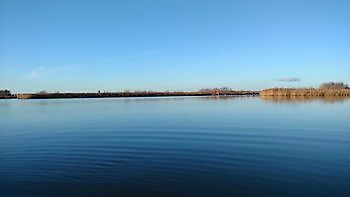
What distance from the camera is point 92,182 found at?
7906mm

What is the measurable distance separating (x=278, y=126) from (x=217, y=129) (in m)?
3.26

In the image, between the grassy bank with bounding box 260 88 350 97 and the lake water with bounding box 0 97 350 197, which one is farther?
the grassy bank with bounding box 260 88 350 97

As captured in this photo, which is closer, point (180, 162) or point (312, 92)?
point (180, 162)

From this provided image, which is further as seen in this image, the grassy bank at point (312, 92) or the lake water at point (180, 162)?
the grassy bank at point (312, 92)

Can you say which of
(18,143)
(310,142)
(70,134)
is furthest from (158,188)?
(70,134)

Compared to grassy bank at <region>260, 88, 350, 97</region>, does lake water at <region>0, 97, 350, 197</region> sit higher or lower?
lower

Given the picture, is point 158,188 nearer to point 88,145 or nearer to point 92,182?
point 92,182

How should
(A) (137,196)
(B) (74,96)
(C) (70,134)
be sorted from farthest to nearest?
(B) (74,96), (C) (70,134), (A) (137,196)

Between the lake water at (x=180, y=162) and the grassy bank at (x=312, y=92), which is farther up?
the grassy bank at (x=312, y=92)

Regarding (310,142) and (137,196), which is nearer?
(137,196)

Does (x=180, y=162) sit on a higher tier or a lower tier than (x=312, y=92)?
lower

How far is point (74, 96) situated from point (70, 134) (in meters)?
68.6

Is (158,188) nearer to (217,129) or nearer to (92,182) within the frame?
(92,182)

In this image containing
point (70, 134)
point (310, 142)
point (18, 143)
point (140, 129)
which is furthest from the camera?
point (140, 129)
